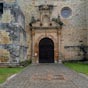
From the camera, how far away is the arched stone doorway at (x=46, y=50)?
28578 millimetres

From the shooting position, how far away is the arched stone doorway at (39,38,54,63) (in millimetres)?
28578

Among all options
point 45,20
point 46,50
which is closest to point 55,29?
point 45,20

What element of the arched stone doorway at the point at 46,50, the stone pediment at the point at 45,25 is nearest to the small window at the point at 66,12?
the stone pediment at the point at 45,25

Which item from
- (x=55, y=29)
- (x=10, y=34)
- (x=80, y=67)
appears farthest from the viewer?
(x=55, y=29)

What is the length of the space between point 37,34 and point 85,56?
4.96m

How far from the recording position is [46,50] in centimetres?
2875

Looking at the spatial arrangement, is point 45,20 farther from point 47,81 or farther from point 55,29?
point 47,81

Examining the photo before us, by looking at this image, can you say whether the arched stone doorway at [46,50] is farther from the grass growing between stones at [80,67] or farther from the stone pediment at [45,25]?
the grass growing between stones at [80,67]

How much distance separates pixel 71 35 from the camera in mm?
28578

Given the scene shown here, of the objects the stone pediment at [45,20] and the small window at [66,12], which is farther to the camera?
the small window at [66,12]

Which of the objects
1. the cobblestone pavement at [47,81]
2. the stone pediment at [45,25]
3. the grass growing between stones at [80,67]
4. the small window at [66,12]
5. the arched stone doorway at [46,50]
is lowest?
the cobblestone pavement at [47,81]

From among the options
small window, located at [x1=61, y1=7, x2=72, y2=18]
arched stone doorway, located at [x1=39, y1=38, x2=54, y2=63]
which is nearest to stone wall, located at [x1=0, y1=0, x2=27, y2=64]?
arched stone doorway, located at [x1=39, y1=38, x2=54, y2=63]

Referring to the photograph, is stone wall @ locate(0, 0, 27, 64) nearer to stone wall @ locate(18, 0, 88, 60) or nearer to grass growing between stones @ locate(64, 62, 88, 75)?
grass growing between stones @ locate(64, 62, 88, 75)


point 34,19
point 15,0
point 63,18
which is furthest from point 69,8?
point 15,0
